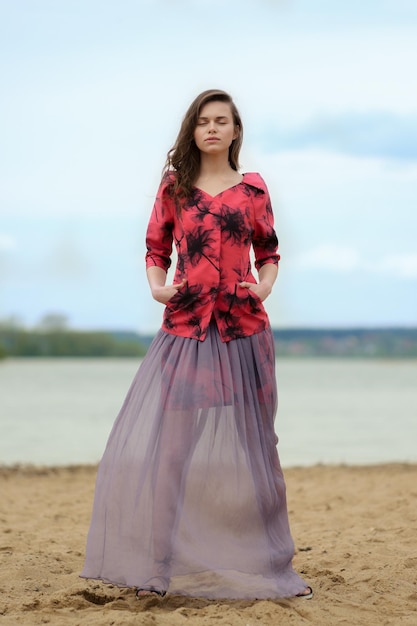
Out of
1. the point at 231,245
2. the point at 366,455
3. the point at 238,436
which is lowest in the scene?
the point at 366,455

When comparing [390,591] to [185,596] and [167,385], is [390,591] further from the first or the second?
[167,385]

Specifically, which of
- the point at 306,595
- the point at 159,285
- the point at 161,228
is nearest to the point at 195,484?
the point at 306,595

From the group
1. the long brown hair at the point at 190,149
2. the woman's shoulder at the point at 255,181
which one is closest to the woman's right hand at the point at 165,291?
the long brown hair at the point at 190,149

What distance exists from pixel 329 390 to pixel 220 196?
15450mm

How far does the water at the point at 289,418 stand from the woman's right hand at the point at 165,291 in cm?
534

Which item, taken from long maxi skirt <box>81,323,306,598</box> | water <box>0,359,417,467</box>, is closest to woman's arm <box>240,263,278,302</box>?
long maxi skirt <box>81,323,306,598</box>

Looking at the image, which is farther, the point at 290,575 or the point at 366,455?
the point at 366,455

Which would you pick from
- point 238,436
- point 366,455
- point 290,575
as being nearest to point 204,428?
point 238,436

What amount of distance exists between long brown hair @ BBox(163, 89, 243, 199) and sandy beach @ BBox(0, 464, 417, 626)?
57.5 inches

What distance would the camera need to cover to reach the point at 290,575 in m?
3.38

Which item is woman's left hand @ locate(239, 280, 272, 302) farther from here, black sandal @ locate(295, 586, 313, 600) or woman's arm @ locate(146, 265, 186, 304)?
black sandal @ locate(295, 586, 313, 600)

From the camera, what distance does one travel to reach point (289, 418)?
12.6m

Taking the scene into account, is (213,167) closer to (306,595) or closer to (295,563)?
(306,595)

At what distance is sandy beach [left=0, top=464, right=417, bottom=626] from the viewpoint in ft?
10.2
